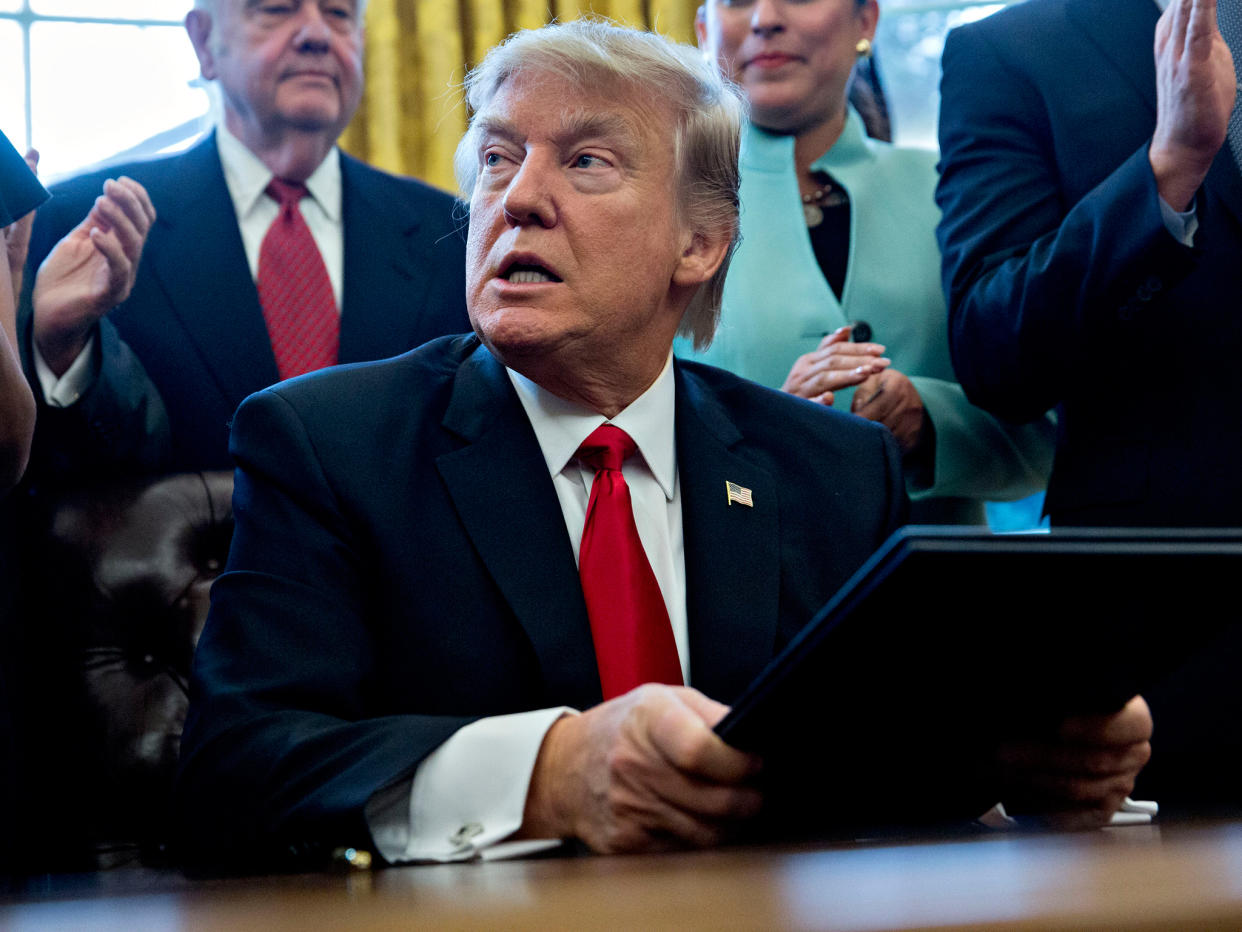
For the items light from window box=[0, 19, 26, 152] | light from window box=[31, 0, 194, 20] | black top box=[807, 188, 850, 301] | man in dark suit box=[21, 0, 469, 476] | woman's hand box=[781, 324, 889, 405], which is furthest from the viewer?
light from window box=[31, 0, 194, 20]

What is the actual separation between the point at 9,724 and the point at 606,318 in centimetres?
80

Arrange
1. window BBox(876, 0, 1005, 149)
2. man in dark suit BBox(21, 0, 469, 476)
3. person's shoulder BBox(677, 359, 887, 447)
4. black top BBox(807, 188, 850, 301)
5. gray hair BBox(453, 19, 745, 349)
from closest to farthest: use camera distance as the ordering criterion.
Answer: gray hair BBox(453, 19, 745, 349) → person's shoulder BBox(677, 359, 887, 447) → man in dark suit BBox(21, 0, 469, 476) → black top BBox(807, 188, 850, 301) → window BBox(876, 0, 1005, 149)

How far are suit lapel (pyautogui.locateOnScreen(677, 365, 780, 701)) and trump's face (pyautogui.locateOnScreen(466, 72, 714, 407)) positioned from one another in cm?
12

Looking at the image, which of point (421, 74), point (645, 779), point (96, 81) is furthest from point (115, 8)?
point (645, 779)

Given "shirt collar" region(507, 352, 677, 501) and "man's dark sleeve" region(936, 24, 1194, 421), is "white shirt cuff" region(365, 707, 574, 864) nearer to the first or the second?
"shirt collar" region(507, 352, 677, 501)

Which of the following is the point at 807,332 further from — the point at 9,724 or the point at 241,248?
the point at 9,724

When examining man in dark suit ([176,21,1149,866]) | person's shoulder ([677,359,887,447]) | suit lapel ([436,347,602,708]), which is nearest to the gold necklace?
man in dark suit ([176,21,1149,866])

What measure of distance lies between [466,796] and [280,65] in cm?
168

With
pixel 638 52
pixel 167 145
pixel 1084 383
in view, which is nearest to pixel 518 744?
pixel 638 52

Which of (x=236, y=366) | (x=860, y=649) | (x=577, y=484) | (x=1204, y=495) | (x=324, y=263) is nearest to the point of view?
(x=860, y=649)

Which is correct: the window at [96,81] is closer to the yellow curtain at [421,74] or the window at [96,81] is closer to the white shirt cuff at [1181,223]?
the yellow curtain at [421,74]

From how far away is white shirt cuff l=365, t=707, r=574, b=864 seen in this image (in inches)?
44.5

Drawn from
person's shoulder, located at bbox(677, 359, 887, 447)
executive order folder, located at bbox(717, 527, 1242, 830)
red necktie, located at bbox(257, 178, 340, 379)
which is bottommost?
executive order folder, located at bbox(717, 527, 1242, 830)

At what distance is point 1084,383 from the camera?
1962 mm
